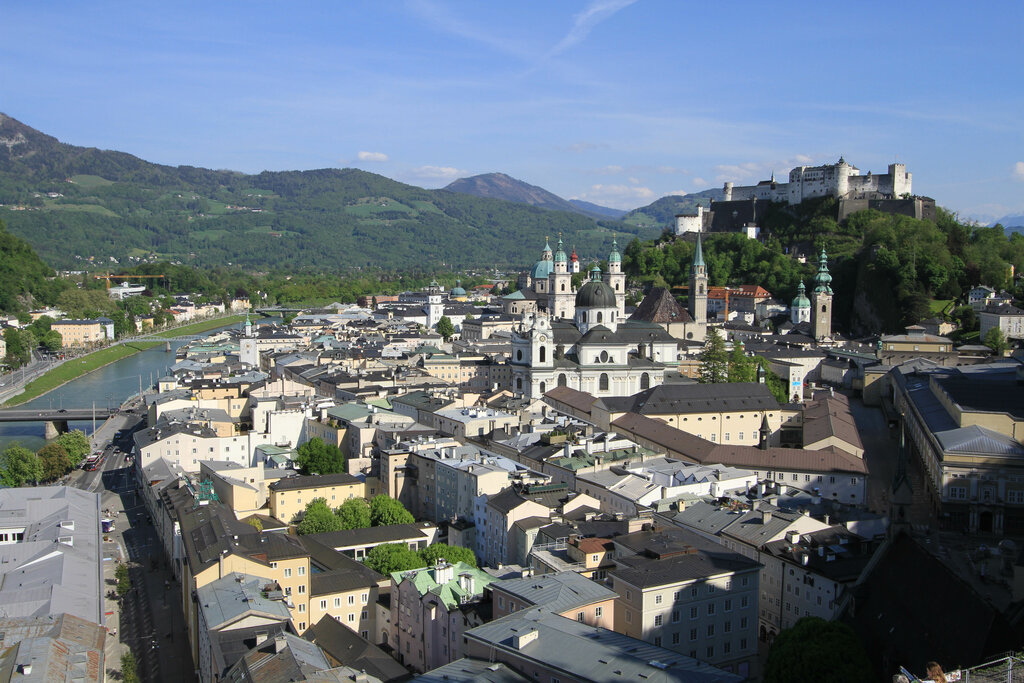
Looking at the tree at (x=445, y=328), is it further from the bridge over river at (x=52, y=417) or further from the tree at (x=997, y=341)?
the tree at (x=997, y=341)

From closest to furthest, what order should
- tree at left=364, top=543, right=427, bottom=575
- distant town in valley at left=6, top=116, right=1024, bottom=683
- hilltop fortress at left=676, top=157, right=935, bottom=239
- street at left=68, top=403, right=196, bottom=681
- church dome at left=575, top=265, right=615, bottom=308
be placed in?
distant town in valley at left=6, top=116, right=1024, bottom=683
street at left=68, top=403, right=196, bottom=681
tree at left=364, top=543, right=427, bottom=575
church dome at left=575, top=265, right=615, bottom=308
hilltop fortress at left=676, top=157, right=935, bottom=239

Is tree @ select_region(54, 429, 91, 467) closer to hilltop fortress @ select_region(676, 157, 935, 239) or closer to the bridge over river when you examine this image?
the bridge over river

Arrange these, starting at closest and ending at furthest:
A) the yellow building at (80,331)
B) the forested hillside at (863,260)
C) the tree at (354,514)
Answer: the tree at (354,514) → the forested hillside at (863,260) → the yellow building at (80,331)

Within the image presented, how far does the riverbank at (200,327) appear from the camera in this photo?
72938 mm

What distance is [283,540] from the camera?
17797 millimetres

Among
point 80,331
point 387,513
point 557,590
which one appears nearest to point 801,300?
point 387,513

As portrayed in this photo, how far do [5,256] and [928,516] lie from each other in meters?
70.7

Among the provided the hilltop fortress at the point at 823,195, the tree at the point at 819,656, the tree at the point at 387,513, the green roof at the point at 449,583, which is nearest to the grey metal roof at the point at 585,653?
the tree at the point at 819,656

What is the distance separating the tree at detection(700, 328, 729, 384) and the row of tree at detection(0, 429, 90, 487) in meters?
20.4

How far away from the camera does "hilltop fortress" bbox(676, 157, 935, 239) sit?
5388 cm

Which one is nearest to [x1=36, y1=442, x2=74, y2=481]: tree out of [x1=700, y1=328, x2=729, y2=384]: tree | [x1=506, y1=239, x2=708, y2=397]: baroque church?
[x1=506, y1=239, x2=708, y2=397]: baroque church

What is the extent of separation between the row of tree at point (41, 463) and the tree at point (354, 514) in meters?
11.1

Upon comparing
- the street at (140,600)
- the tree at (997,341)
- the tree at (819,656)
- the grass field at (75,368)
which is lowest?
the street at (140,600)

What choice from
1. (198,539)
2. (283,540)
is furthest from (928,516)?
(198,539)
